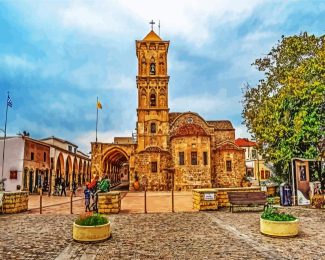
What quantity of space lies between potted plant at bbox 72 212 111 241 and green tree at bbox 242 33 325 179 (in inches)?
487

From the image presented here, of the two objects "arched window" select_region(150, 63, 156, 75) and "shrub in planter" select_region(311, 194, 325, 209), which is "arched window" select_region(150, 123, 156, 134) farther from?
"shrub in planter" select_region(311, 194, 325, 209)

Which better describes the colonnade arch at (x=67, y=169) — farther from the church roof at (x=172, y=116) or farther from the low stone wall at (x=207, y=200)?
the low stone wall at (x=207, y=200)

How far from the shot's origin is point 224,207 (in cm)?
1409

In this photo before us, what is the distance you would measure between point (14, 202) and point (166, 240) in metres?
8.55

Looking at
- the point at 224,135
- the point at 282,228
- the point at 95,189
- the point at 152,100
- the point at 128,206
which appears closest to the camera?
the point at 282,228

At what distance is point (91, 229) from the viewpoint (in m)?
7.85

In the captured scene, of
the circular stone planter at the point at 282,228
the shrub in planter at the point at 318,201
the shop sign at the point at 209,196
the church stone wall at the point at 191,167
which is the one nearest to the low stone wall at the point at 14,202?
the shop sign at the point at 209,196

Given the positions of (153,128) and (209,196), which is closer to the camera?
(209,196)

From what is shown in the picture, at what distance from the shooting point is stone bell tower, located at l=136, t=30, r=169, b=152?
115 feet

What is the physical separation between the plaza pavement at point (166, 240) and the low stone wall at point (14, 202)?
1.28m

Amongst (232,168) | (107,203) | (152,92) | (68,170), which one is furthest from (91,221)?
(68,170)

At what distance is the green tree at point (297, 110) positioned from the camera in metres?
16.2

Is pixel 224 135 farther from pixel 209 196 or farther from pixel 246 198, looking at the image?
pixel 246 198

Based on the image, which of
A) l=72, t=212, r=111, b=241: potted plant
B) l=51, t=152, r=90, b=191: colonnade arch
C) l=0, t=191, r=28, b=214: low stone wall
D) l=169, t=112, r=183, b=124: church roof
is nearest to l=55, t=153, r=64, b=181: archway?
l=51, t=152, r=90, b=191: colonnade arch
